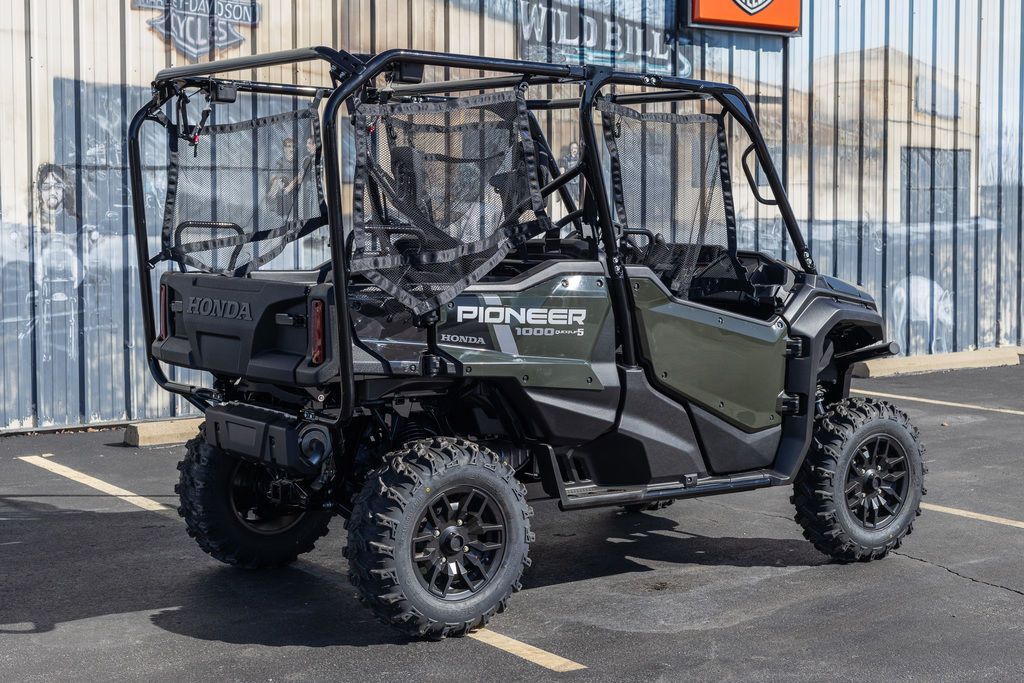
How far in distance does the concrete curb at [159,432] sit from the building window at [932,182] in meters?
9.37

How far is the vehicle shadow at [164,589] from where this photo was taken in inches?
231

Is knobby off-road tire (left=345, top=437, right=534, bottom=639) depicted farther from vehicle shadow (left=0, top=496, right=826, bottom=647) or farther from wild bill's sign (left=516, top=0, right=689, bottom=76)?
wild bill's sign (left=516, top=0, right=689, bottom=76)

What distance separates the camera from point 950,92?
17062 millimetres

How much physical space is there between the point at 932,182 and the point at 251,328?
1284 cm

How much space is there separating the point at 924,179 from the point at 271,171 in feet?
39.5

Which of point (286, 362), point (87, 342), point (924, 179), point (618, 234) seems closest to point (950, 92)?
point (924, 179)

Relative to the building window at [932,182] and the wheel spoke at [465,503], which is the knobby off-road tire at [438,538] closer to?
the wheel spoke at [465,503]

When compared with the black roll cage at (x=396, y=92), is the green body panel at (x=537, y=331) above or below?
below

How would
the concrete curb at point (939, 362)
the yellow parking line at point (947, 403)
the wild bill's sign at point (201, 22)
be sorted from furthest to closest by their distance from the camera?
1. the concrete curb at point (939, 362)
2. the yellow parking line at point (947, 403)
3. the wild bill's sign at point (201, 22)

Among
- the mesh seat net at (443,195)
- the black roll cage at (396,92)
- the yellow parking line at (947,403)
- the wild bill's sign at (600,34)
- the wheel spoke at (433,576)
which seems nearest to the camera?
the black roll cage at (396,92)

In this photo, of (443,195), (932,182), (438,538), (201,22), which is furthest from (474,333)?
(932,182)

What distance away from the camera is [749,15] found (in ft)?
48.7

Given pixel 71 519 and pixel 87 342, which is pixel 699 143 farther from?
pixel 87 342

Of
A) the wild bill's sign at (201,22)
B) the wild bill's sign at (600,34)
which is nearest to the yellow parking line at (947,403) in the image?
the wild bill's sign at (600,34)
